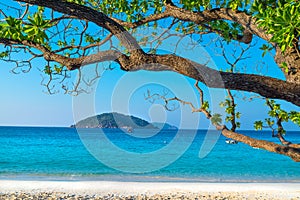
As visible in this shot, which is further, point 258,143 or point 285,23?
point 258,143

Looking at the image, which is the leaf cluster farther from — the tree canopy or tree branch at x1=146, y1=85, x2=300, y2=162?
tree branch at x1=146, y1=85, x2=300, y2=162

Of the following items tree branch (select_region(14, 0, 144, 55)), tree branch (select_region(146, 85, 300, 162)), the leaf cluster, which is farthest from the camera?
tree branch (select_region(146, 85, 300, 162))

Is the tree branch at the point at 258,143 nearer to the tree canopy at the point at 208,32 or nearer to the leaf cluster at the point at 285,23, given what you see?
the tree canopy at the point at 208,32

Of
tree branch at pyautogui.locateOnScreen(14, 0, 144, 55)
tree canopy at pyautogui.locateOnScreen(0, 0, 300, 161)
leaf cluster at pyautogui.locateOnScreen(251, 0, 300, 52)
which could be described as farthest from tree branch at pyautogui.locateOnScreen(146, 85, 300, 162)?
tree branch at pyautogui.locateOnScreen(14, 0, 144, 55)

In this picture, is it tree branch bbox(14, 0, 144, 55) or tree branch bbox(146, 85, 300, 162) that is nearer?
tree branch bbox(14, 0, 144, 55)

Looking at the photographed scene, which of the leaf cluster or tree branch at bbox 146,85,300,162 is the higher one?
the leaf cluster

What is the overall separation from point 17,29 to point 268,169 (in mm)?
32081

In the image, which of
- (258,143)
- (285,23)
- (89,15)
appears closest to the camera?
(285,23)

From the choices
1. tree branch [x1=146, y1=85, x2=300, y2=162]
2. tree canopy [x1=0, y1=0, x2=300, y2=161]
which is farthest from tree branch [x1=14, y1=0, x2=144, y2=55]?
tree branch [x1=146, y1=85, x2=300, y2=162]

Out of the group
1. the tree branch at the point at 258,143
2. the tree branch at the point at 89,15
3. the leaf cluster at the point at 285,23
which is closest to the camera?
the leaf cluster at the point at 285,23

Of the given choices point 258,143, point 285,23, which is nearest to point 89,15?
point 285,23

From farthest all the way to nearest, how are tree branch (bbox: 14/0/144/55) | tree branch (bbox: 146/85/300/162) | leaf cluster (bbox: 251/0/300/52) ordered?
tree branch (bbox: 146/85/300/162)
tree branch (bbox: 14/0/144/55)
leaf cluster (bbox: 251/0/300/52)

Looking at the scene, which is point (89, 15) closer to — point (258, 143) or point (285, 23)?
point (285, 23)

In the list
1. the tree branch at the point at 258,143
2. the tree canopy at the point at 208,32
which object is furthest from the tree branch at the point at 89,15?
the tree branch at the point at 258,143
